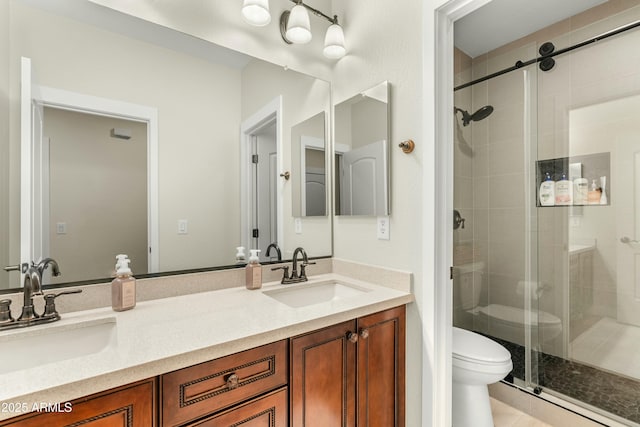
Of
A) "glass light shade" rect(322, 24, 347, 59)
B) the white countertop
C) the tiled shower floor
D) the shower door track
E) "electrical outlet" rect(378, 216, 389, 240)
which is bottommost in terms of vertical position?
the tiled shower floor

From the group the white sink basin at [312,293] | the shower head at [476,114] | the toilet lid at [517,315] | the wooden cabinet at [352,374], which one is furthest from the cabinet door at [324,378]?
the shower head at [476,114]

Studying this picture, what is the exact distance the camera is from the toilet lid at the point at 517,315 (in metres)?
2.17

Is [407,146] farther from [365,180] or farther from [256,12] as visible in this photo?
[256,12]

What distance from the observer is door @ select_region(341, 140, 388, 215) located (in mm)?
1521

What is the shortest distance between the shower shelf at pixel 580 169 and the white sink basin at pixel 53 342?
2689mm

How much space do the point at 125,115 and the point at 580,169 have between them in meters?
2.73

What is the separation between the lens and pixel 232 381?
869mm


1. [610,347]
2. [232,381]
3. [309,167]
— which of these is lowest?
[610,347]

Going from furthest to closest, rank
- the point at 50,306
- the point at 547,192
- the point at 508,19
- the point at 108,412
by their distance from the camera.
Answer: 1. the point at 547,192
2. the point at 508,19
3. the point at 50,306
4. the point at 108,412

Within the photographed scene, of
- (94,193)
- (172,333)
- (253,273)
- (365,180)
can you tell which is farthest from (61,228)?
(365,180)

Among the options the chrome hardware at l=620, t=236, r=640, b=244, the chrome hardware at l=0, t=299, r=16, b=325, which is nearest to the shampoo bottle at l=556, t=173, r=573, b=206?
the chrome hardware at l=620, t=236, r=640, b=244

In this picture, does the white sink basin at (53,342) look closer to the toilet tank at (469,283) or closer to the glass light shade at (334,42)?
the glass light shade at (334,42)

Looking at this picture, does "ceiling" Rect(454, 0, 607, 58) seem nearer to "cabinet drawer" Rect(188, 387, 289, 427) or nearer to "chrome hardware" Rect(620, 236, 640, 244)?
"chrome hardware" Rect(620, 236, 640, 244)

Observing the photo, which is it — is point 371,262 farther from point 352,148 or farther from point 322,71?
point 322,71
